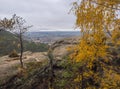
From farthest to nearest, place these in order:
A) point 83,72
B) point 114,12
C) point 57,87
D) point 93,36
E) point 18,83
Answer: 1. point 18,83
2. point 57,87
3. point 83,72
4. point 93,36
5. point 114,12

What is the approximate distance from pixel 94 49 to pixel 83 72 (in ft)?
38.8

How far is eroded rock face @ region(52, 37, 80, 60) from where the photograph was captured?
3630cm

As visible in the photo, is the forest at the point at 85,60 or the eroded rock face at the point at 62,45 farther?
the eroded rock face at the point at 62,45

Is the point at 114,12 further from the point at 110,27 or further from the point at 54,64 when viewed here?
the point at 54,64

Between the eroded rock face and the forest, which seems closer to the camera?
the forest

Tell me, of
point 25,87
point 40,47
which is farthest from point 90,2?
point 40,47

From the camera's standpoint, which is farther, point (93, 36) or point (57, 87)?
point (57, 87)

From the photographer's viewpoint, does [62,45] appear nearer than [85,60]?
No

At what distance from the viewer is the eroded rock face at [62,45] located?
119ft

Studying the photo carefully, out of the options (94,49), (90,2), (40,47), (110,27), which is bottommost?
(40,47)

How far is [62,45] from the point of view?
39.3 meters

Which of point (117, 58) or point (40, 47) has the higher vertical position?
point (117, 58)

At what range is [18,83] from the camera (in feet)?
115

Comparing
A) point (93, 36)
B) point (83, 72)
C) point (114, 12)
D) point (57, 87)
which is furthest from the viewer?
point (57, 87)
